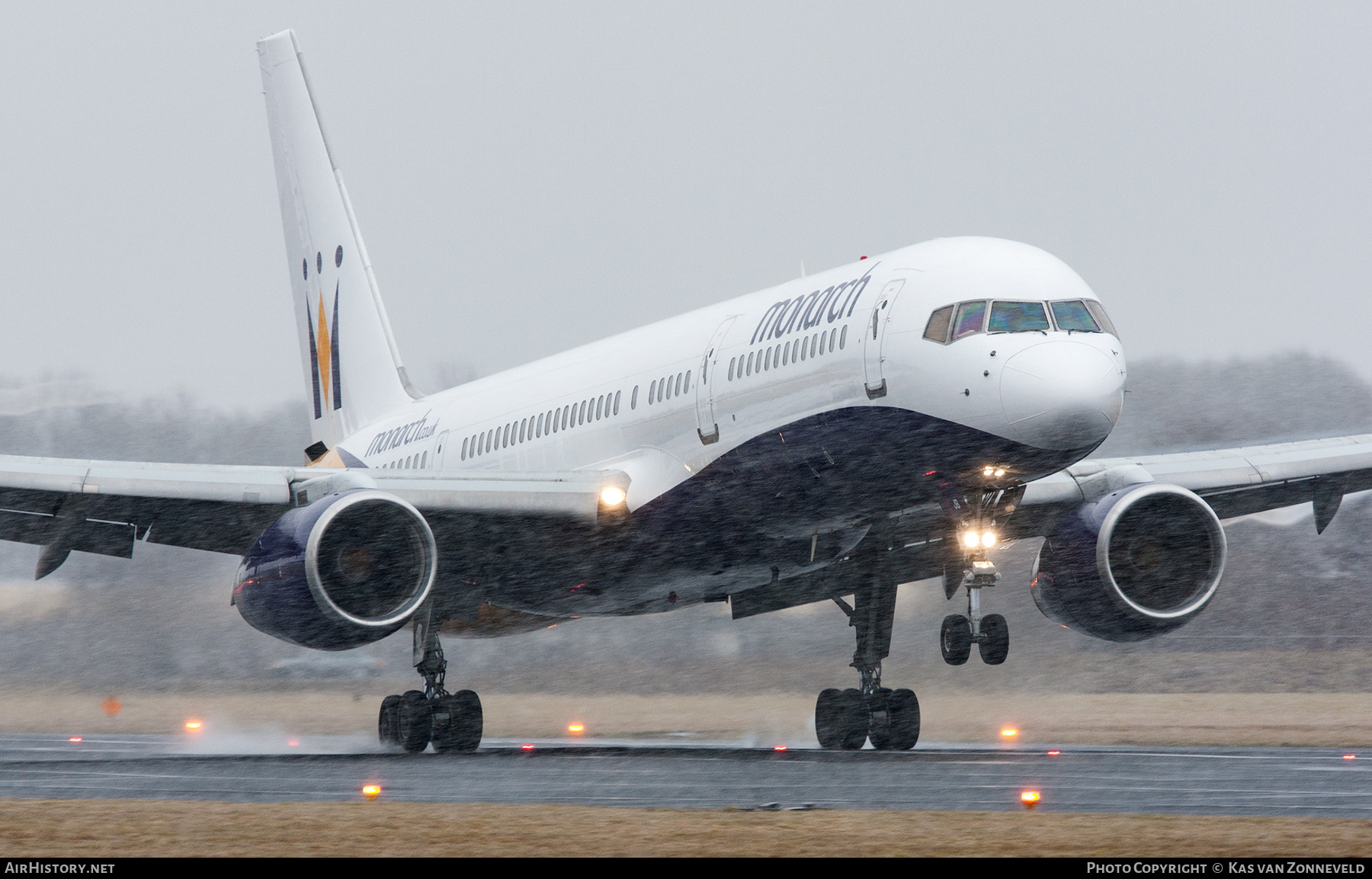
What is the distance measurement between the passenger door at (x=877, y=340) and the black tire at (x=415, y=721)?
9.23 meters

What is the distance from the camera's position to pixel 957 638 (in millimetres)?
16203

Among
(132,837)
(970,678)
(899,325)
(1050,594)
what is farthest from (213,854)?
(970,678)

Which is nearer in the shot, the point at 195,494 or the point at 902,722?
the point at 195,494

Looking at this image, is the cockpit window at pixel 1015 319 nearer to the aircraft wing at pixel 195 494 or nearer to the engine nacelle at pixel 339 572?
the aircraft wing at pixel 195 494

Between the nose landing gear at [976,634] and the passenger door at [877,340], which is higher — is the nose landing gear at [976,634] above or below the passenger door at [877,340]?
below

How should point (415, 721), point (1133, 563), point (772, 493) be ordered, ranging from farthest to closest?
point (415, 721) < point (1133, 563) < point (772, 493)

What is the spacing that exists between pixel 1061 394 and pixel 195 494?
9664 millimetres

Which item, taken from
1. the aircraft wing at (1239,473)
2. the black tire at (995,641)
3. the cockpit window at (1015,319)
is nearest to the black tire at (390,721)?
the aircraft wing at (1239,473)

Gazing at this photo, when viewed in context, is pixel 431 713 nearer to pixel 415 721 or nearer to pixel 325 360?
pixel 415 721

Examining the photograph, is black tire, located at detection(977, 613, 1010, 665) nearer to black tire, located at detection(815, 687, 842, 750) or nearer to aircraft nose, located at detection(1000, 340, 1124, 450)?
aircraft nose, located at detection(1000, 340, 1124, 450)

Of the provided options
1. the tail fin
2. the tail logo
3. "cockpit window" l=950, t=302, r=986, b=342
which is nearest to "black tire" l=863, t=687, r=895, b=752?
"cockpit window" l=950, t=302, r=986, b=342

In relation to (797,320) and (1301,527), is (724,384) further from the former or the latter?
(1301,527)

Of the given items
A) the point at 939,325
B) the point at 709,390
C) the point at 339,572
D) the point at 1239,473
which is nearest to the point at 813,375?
the point at 939,325

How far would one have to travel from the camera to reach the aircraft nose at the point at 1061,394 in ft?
47.6
